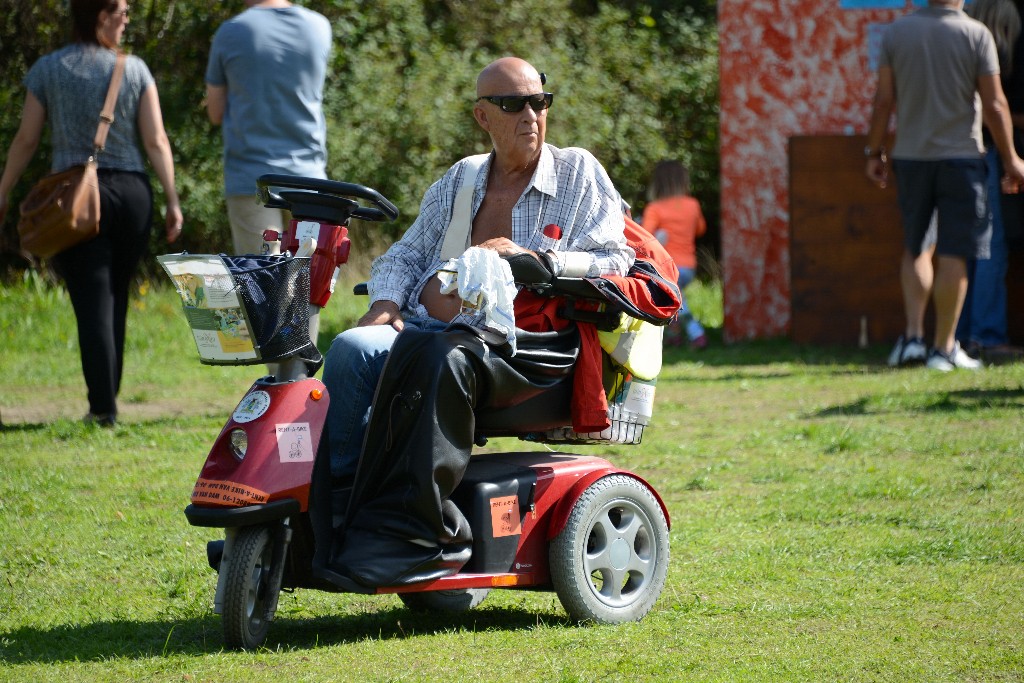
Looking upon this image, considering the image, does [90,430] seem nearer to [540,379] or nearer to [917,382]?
[540,379]

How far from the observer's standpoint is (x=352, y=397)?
4.09 m

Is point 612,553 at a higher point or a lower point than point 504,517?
lower

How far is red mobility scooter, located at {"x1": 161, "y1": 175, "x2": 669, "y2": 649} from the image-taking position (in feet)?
12.3

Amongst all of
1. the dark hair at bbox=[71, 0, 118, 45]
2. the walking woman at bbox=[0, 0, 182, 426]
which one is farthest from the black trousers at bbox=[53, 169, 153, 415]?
the dark hair at bbox=[71, 0, 118, 45]

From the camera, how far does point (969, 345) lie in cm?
961

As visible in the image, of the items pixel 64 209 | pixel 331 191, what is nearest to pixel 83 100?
pixel 64 209

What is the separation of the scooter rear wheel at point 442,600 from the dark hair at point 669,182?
7.46 metres

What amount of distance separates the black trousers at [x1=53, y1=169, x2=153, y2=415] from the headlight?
3.55 m

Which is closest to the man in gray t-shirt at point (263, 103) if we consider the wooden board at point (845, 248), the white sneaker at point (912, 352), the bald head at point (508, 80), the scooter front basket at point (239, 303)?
the bald head at point (508, 80)

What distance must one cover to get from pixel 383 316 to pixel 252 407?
569mm

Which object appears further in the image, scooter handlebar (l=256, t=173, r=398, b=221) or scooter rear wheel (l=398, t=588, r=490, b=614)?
scooter rear wheel (l=398, t=588, r=490, b=614)

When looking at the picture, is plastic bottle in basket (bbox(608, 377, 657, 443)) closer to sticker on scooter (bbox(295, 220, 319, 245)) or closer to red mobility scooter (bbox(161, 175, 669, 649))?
red mobility scooter (bbox(161, 175, 669, 649))

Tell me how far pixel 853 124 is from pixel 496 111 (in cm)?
687

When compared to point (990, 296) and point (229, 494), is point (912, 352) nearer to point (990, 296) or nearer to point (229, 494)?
point (990, 296)
